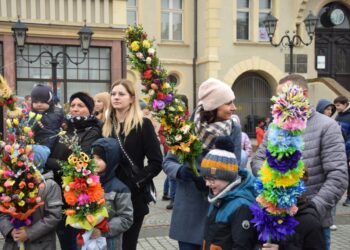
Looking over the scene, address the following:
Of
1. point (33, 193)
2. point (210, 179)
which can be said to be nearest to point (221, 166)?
point (210, 179)

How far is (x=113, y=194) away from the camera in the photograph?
12.0 feet

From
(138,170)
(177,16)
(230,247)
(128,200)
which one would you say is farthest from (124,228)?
(177,16)

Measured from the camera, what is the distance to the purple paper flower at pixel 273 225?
2701mm

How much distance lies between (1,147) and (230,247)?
1761 mm

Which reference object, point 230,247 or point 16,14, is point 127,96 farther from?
point 16,14

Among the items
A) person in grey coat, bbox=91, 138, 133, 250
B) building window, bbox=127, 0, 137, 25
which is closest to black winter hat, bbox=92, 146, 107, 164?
person in grey coat, bbox=91, 138, 133, 250

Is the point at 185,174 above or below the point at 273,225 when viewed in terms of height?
above

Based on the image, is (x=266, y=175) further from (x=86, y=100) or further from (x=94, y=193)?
(x=86, y=100)

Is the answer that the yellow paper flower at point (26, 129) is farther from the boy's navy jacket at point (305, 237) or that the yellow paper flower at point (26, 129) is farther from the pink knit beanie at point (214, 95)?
the boy's navy jacket at point (305, 237)

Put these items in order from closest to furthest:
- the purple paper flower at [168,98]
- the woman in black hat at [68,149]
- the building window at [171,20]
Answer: the purple paper flower at [168,98] → the woman in black hat at [68,149] → the building window at [171,20]

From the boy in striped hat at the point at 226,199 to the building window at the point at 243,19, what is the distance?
17.7 metres

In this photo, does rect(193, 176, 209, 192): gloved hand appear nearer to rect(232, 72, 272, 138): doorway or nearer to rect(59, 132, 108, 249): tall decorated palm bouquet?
rect(59, 132, 108, 249): tall decorated palm bouquet

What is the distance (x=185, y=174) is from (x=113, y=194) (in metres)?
0.57

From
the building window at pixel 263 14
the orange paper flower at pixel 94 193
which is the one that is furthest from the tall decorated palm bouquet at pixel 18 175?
the building window at pixel 263 14
